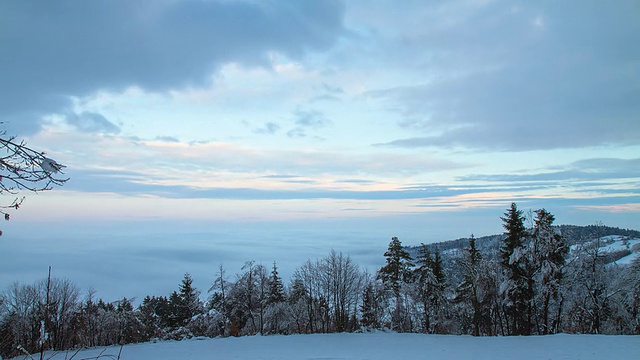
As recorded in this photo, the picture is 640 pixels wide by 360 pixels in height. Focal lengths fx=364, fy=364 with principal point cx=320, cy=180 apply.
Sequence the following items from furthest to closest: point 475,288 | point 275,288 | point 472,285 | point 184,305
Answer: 1. point 184,305
2. point 275,288
3. point 472,285
4. point 475,288

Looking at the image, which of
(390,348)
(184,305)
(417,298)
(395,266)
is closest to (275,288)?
(184,305)

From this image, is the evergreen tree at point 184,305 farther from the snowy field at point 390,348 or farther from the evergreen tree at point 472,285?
the evergreen tree at point 472,285

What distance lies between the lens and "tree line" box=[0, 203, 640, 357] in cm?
2483

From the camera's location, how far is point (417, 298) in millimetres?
30516

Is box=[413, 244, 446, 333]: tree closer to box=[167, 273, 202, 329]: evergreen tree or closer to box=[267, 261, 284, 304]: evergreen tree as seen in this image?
box=[267, 261, 284, 304]: evergreen tree

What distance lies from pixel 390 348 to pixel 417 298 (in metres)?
12.3

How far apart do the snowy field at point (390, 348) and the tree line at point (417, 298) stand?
5.87 meters

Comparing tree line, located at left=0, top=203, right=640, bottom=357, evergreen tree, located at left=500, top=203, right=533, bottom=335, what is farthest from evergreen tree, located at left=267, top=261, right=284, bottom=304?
evergreen tree, located at left=500, top=203, right=533, bottom=335

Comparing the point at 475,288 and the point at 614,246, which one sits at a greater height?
the point at 614,246

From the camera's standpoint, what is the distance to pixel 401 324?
3372cm

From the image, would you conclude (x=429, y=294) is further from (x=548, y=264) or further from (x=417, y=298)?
(x=548, y=264)

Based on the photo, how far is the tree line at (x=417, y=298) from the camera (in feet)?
81.5

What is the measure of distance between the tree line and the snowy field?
5.87 m

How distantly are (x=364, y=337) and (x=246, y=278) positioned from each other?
15.6 metres
